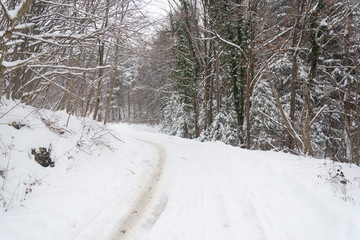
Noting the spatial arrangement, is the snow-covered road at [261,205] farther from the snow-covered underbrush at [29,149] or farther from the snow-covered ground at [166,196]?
the snow-covered underbrush at [29,149]

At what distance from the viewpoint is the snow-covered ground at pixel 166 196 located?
318 cm

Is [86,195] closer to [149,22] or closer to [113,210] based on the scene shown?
[113,210]

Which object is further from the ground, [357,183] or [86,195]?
[357,183]

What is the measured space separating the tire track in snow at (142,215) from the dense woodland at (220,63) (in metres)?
2.97

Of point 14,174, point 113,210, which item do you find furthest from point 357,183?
point 14,174

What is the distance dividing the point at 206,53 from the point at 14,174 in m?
17.0

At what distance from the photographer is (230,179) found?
19.0 ft

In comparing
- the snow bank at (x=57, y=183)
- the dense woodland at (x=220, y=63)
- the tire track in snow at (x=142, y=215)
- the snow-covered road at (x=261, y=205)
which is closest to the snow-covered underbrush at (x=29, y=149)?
the snow bank at (x=57, y=183)

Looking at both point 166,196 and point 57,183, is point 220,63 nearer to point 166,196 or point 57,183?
point 166,196

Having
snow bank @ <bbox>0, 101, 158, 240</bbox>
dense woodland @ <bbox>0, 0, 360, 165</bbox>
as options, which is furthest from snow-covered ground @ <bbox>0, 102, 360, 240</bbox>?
dense woodland @ <bbox>0, 0, 360, 165</bbox>

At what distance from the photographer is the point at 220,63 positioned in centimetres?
1761

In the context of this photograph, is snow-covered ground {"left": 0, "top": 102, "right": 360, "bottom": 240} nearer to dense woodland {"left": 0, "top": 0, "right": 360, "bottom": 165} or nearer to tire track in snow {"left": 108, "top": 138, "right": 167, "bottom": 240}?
tire track in snow {"left": 108, "top": 138, "right": 167, "bottom": 240}

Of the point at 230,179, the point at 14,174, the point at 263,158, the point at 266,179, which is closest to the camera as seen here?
the point at 14,174

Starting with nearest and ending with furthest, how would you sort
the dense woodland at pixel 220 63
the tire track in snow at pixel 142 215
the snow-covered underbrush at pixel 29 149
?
the tire track in snow at pixel 142 215
the snow-covered underbrush at pixel 29 149
the dense woodland at pixel 220 63
